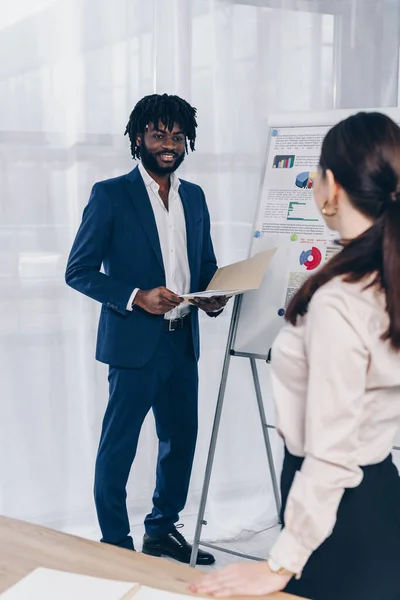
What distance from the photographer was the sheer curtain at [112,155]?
2928 mm

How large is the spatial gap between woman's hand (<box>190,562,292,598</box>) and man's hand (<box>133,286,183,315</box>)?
4.67 feet

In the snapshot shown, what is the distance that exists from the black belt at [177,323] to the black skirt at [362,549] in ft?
4.93

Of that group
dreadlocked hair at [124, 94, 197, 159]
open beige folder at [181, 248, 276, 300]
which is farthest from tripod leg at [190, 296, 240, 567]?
dreadlocked hair at [124, 94, 197, 159]

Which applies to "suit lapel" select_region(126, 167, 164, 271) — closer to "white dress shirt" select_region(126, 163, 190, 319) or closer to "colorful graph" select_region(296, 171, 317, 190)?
"white dress shirt" select_region(126, 163, 190, 319)

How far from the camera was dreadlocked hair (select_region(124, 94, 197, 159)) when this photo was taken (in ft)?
8.80

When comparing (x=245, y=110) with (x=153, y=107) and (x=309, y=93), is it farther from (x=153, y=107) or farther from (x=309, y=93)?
(x=153, y=107)

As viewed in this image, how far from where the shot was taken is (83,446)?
3107 millimetres

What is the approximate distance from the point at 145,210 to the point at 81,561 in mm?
1603

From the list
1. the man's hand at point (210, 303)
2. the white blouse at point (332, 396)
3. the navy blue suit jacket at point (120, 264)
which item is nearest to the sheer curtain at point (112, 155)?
the navy blue suit jacket at point (120, 264)

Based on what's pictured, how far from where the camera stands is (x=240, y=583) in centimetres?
111

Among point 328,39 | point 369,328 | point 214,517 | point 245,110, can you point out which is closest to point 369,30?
point 328,39

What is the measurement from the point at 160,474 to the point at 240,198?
1.22 meters

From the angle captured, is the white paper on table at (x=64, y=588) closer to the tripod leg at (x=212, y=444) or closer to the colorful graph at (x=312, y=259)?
the tripod leg at (x=212, y=444)

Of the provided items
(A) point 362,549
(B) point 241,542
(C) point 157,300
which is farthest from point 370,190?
(B) point 241,542
